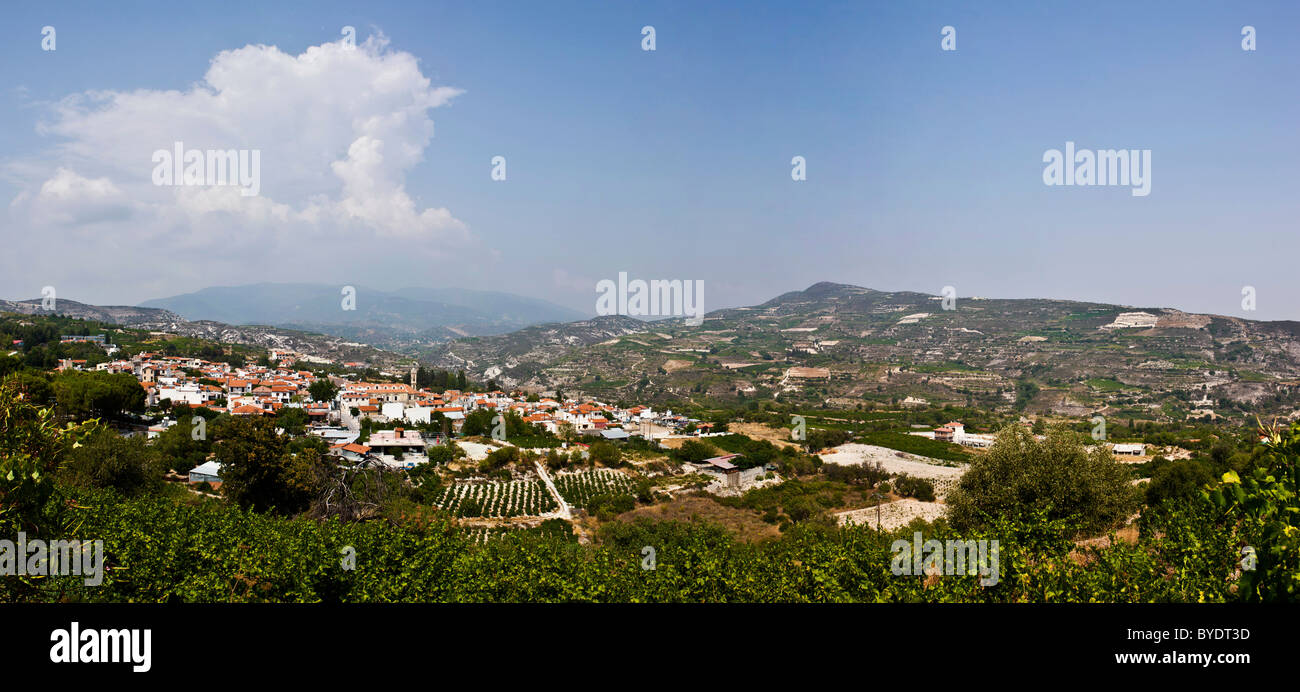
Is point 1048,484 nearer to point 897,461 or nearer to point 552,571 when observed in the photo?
point 552,571

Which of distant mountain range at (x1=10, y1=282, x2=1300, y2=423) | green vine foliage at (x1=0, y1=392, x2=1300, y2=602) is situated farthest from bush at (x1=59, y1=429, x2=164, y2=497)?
distant mountain range at (x1=10, y1=282, x2=1300, y2=423)

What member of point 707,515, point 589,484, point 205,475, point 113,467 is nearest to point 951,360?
point 589,484

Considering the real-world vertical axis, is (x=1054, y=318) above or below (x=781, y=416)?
above
